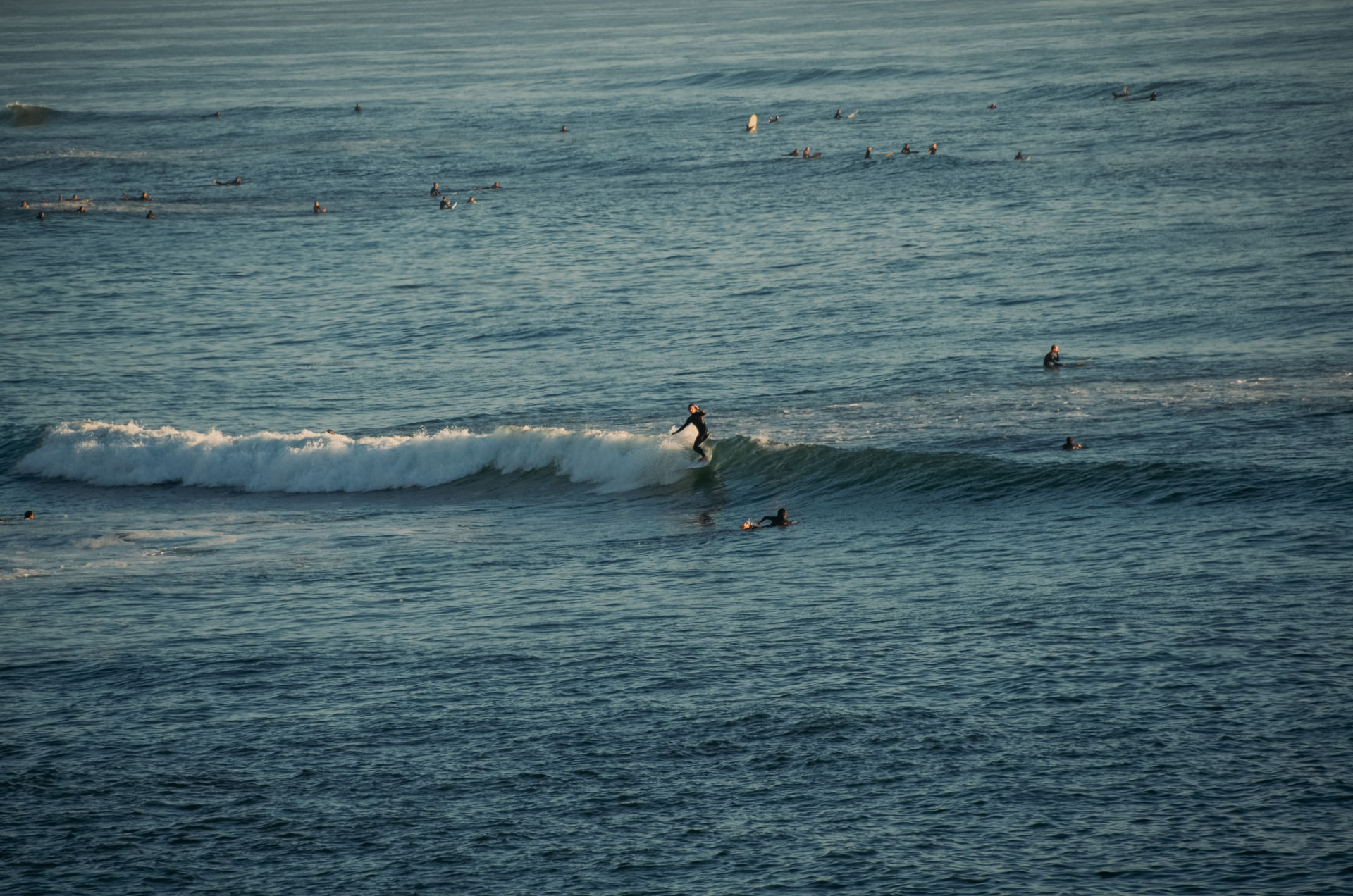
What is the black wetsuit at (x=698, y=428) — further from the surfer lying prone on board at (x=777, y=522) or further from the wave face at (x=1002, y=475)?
the surfer lying prone on board at (x=777, y=522)

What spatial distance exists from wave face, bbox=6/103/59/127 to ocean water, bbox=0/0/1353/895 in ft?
118

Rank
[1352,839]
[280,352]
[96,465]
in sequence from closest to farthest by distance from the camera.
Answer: [1352,839], [96,465], [280,352]

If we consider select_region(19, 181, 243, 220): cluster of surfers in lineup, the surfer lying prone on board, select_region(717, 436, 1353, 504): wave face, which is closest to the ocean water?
select_region(717, 436, 1353, 504): wave face

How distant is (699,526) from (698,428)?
2.59 m

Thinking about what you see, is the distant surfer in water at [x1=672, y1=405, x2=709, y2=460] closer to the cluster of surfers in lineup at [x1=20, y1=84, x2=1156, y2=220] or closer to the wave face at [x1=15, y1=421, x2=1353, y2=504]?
the wave face at [x1=15, y1=421, x2=1353, y2=504]

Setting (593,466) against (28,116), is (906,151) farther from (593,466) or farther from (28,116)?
(28,116)

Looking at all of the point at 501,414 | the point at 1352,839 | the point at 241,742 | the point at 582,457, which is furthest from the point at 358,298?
the point at 1352,839

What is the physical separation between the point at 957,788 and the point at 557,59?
14712 cm

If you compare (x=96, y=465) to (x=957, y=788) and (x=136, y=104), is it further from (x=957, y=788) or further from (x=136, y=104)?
(x=136, y=104)

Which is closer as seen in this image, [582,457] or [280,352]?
[582,457]

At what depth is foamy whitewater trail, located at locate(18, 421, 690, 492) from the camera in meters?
35.8

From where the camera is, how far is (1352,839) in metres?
16.6

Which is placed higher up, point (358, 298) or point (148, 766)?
point (358, 298)

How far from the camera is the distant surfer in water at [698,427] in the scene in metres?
32.3
